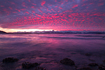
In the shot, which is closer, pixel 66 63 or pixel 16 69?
pixel 16 69

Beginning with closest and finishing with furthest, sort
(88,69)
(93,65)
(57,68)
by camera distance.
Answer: (88,69), (57,68), (93,65)

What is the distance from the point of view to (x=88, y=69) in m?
3.33

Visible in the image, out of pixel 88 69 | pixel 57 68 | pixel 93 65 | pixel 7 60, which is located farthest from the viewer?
pixel 7 60

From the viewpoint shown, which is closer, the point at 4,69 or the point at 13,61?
the point at 4,69

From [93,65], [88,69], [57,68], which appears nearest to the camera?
[88,69]

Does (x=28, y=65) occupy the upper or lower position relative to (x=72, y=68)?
upper

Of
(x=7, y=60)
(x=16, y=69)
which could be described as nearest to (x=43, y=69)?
(x=16, y=69)

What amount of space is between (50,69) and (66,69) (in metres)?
0.93

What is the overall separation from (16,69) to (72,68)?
326 cm

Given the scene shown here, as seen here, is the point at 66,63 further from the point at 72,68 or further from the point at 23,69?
the point at 23,69

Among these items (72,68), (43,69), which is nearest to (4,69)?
(43,69)

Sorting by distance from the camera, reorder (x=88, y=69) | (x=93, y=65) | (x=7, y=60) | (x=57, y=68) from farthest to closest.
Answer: (x=7, y=60) → (x=93, y=65) → (x=57, y=68) → (x=88, y=69)

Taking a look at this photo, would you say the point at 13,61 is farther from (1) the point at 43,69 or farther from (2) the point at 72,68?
(2) the point at 72,68

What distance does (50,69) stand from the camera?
3461mm
